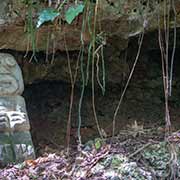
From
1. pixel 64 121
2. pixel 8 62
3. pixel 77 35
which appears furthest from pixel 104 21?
pixel 64 121

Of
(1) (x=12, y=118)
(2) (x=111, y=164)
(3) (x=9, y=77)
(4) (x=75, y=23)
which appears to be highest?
(4) (x=75, y=23)

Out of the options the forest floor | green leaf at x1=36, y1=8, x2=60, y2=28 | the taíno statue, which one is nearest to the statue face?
the taíno statue

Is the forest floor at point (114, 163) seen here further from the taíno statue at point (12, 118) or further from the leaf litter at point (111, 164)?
the taíno statue at point (12, 118)

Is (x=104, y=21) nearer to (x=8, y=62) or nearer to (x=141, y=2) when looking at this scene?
(x=141, y=2)

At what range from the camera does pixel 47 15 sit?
7.16 ft

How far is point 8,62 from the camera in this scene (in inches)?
99.3

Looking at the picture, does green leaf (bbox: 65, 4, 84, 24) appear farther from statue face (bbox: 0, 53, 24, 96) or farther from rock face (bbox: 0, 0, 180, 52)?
statue face (bbox: 0, 53, 24, 96)

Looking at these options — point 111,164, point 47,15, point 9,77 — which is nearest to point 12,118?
point 9,77

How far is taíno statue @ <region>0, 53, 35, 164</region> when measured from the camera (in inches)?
86.0

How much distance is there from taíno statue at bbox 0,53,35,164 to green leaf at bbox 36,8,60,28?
0.40m

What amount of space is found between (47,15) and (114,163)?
0.72m

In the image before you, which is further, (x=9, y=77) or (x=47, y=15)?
(x=9, y=77)

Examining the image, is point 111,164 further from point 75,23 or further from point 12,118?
point 75,23

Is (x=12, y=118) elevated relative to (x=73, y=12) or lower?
lower
